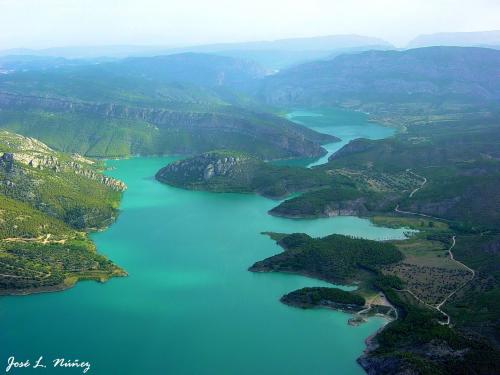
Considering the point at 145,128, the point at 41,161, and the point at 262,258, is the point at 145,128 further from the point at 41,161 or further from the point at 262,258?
the point at 262,258

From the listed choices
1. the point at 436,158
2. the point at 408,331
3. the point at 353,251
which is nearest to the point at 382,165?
the point at 436,158

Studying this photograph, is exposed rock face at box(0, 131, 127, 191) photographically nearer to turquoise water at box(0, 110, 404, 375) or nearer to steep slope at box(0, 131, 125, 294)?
steep slope at box(0, 131, 125, 294)

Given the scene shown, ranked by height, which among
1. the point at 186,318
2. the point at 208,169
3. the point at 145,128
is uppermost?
the point at 145,128

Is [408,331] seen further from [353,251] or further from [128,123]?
[128,123]

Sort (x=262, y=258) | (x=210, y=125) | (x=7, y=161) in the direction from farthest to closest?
1. (x=210, y=125)
2. (x=7, y=161)
3. (x=262, y=258)

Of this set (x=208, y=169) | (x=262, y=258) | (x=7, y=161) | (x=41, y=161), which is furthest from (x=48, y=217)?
(x=208, y=169)

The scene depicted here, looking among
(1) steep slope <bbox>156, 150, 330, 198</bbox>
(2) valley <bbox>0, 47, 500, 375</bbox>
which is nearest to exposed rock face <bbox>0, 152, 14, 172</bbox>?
(2) valley <bbox>0, 47, 500, 375</bbox>
